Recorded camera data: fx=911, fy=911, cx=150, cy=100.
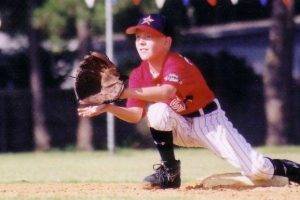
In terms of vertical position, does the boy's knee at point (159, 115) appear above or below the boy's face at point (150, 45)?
below

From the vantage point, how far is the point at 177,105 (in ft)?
23.5

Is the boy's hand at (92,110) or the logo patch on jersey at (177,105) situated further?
the logo patch on jersey at (177,105)

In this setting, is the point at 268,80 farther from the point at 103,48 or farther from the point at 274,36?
the point at 103,48

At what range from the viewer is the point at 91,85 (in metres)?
7.05

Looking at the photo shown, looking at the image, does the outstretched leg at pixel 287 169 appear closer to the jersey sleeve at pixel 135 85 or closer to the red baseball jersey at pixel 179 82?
the red baseball jersey at pixel 179 82

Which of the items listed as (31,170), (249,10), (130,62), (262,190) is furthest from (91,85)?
(249,10)

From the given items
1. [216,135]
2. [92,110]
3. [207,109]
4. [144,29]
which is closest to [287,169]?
[216,135]

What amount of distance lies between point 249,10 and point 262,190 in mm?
21918

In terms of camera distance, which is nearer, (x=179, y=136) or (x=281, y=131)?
(x=179, y=136)

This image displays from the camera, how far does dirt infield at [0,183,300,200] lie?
6.51 metres

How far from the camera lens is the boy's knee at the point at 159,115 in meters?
6.95

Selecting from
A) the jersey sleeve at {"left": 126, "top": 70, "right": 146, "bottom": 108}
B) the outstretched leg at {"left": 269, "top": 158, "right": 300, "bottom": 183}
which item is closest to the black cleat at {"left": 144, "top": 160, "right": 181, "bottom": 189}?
the jersey sleeve at {"left": 126, "top": 70, "right": 146, "bottom": 108}

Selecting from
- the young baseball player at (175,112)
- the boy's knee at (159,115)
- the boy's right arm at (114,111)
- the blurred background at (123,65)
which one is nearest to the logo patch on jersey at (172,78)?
the young baseball player at (175,112)

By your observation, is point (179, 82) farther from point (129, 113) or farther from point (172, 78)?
point (129, 113)
